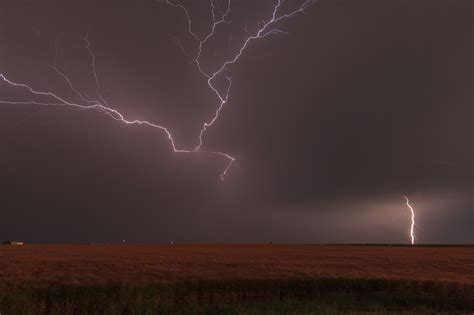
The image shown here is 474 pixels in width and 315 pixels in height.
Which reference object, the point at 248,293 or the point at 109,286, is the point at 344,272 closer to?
the point at 248,293

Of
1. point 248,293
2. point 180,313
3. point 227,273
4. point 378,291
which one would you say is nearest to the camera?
point 180,313

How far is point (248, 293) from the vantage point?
771 inches

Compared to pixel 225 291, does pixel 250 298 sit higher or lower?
lower

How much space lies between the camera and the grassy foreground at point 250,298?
15.5 metres

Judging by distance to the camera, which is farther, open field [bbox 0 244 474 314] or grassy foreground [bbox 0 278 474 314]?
open field [bbox 0 244 474 314]

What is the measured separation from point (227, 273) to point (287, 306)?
29.6ft

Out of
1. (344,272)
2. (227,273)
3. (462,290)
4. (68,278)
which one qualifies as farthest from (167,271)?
(462,290)

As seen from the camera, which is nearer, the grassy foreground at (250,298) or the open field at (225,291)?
the grassy foreground at (250,298)

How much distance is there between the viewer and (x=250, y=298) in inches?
742

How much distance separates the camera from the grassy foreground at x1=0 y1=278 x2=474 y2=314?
15.5 metres

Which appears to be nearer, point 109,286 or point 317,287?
point 109,286

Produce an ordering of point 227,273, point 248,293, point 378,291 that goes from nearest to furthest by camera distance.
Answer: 1. point 248,293
2. point 378,291
3. point 227,273

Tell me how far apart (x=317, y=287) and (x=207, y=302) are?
5.62 meters

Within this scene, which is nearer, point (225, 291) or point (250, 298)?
point (250, 298)
